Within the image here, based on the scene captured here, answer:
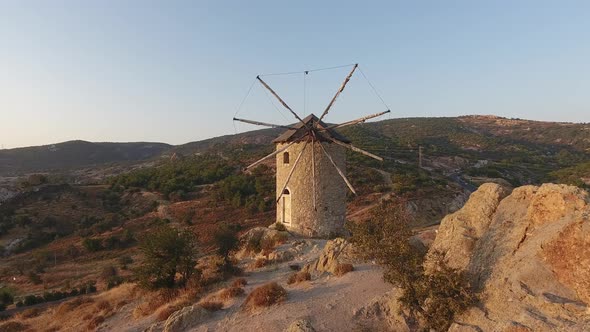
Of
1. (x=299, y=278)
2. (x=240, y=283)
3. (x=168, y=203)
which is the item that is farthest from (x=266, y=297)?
(x=168, y=203)

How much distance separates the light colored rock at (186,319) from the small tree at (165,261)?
3.90 metres

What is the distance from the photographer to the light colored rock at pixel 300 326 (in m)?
7.73

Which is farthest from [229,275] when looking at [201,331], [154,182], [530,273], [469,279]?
[154,182]

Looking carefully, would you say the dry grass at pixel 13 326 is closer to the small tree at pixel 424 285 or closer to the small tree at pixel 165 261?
the small tree at pixel 165 261

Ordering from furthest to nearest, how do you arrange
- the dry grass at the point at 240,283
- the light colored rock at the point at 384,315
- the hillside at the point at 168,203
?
the hillside at the point at 168,203, the dry grass at the point at 240,283, the light colored rock at the point at 384,315

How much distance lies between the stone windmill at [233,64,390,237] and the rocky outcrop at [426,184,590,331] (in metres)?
7.98

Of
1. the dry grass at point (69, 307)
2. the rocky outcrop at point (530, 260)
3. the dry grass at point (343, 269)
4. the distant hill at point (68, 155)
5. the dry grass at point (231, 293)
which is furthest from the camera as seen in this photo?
the distant hill at point (68, 155)

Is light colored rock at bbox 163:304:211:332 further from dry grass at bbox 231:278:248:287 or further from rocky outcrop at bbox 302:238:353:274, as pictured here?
rocky outcrop at bbox 302:238:353:274

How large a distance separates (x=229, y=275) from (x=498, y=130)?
372ft

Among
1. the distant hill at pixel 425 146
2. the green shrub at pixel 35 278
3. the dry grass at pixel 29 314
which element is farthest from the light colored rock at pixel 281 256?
the distant hill at pixel 425 146

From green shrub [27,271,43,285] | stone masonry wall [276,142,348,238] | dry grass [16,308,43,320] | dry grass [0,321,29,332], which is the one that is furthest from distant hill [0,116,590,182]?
dry grass [0,321,29,332]

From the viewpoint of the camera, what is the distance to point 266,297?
975 centimetres

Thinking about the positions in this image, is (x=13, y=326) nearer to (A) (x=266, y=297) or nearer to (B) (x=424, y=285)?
(A) (x=266, y=297)

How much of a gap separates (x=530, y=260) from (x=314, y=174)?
10.1 meters
